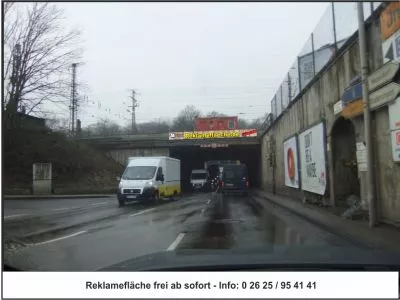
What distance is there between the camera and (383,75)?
10477 millimetres

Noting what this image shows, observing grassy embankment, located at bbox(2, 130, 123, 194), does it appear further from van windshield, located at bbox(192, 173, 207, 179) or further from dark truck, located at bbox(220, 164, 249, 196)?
van windshield, located at bbox(192, 173, 207, 179)

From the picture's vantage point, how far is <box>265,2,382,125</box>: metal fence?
13.2 m

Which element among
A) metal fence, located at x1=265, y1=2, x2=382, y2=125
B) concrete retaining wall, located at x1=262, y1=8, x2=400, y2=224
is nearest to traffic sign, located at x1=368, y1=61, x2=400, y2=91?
concrete retaining wall, located at x1=262, y1=8, x2=400, y2=224

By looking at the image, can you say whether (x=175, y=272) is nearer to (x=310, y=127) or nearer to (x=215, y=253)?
(x=215, y=253)

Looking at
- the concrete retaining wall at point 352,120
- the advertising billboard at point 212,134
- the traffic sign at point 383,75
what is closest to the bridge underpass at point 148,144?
the advertising billboard at point 212,134

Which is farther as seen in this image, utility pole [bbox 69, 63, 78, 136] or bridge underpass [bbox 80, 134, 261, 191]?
bridge underpass [bbox 80, 134, 261, 191]

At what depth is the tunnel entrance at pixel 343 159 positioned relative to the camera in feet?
52.9

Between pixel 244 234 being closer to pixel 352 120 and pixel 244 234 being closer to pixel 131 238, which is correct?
pixel 131 238

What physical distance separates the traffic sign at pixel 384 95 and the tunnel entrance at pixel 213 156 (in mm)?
36982

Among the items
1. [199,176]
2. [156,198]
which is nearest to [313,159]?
[156,198]

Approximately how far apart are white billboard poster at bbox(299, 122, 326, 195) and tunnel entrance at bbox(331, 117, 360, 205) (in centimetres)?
82

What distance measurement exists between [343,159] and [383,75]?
6245mm

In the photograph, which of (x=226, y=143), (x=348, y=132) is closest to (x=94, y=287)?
(x=348, y=132)

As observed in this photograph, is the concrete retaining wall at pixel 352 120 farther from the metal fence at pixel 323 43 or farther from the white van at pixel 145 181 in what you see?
the white van at pixel 145 181
